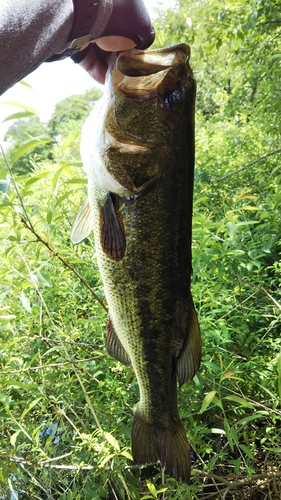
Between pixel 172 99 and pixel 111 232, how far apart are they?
1.37 feet

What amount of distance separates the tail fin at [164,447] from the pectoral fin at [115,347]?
0.21 metres

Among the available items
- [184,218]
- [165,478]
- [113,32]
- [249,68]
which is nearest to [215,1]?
[249,68]

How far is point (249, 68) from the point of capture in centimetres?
424

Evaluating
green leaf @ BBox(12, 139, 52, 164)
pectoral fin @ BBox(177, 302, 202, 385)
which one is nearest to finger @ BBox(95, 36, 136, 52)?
green leaf @ BBox(12, 139, 52, 164)

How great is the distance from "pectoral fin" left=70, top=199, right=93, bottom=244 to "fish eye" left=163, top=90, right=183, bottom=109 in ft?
1.34

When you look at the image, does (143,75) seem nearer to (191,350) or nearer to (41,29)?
(41,29)

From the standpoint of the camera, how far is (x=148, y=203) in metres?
1.16

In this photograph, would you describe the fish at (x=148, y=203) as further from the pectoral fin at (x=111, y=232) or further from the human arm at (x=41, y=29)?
the human arm at (x=41, y=29)

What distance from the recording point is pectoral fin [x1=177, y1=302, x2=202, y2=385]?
1.28m

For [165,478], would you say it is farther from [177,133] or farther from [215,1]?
[215,1]

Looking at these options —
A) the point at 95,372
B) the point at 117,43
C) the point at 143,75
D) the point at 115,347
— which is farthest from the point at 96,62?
the point at 95,372

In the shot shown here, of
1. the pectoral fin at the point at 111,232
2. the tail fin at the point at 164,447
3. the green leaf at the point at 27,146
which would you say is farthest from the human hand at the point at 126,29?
the tail fin at the point at 164,447

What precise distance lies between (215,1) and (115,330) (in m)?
4.12

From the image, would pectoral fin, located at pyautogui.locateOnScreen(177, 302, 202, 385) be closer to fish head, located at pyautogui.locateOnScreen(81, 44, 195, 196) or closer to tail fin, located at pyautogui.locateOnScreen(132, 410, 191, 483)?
tail fin, located at pyautogui.locateOnScreen(132, 410, 191, 483)
